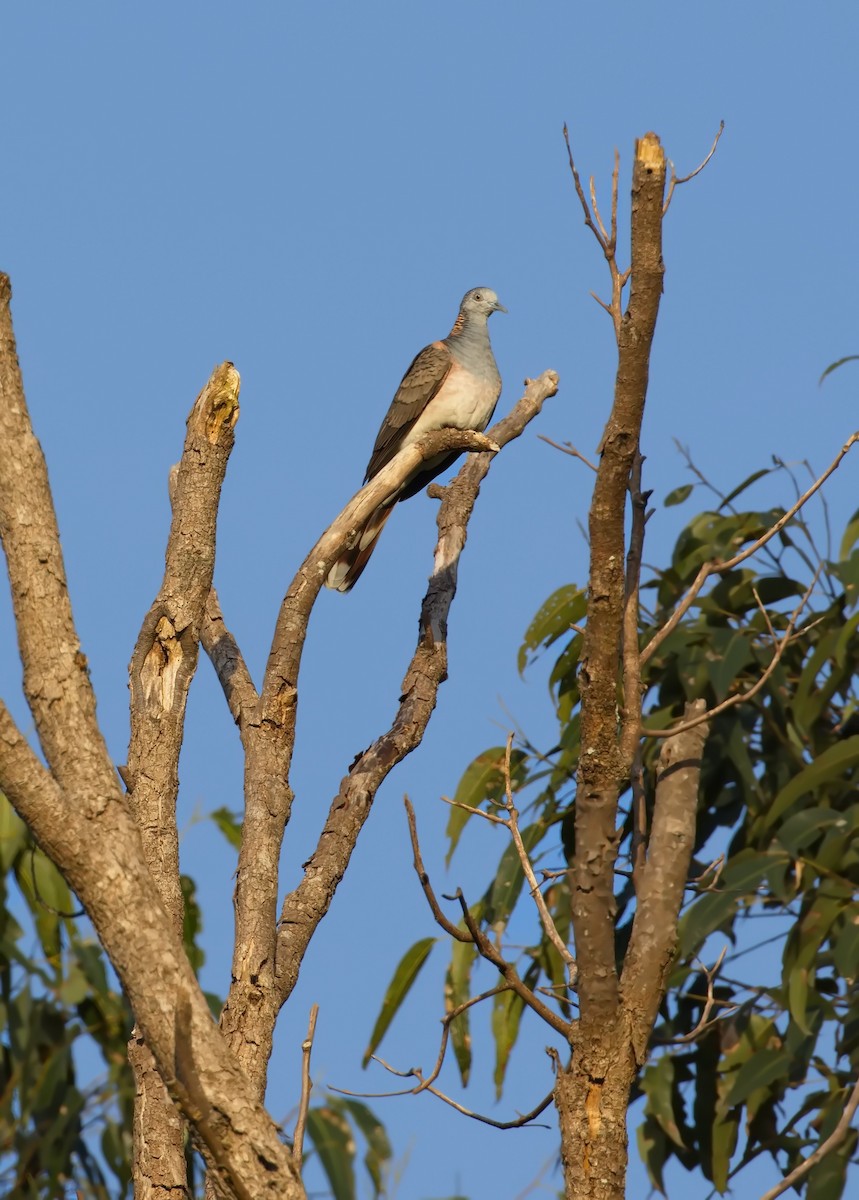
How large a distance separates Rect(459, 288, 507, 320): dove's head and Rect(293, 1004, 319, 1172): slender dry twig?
5.15 m

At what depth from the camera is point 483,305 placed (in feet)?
25.6

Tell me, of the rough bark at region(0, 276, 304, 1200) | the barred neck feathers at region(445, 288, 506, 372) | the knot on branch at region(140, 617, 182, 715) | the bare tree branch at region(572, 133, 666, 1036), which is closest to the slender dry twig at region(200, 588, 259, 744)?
the knot on branch at region(140, 617, 182, 715)

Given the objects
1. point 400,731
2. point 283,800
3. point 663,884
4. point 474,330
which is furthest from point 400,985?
point 474,330

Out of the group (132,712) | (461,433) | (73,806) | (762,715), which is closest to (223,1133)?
(73,806)

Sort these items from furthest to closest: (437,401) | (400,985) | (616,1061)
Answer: (437,401)
(400,985)
(616,1061)

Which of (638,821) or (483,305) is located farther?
(483,305)

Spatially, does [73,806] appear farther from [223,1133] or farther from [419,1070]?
[419,1070]

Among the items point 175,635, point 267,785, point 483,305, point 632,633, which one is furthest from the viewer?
point 483,305

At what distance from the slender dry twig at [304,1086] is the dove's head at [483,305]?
5.15 m

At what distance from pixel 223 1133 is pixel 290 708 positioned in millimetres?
1830

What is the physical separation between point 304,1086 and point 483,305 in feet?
17.7

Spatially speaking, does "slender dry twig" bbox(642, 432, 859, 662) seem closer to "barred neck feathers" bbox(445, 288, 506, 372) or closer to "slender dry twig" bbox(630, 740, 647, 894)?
"slender dry twig" bbox(630, 740, 647, 894)

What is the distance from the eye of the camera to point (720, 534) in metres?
7.17

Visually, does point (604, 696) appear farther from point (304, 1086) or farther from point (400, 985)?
point (400, 985)
